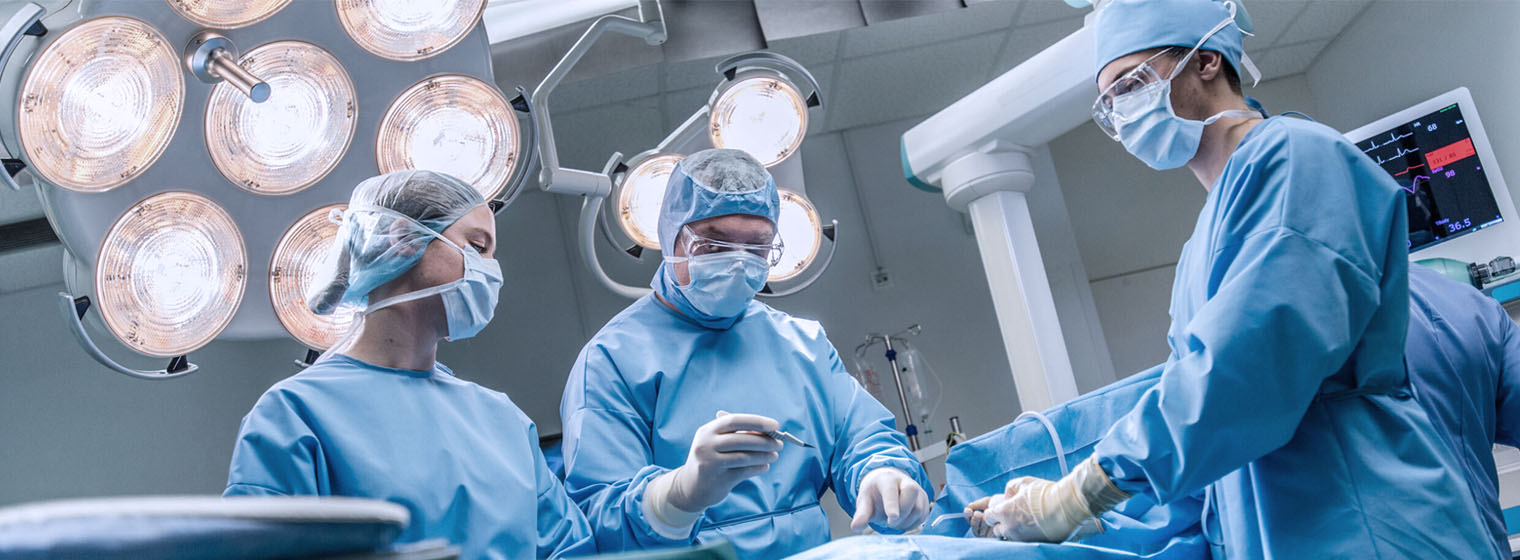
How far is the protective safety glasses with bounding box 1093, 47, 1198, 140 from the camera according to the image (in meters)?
1.51

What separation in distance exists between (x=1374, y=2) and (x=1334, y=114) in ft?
1.98

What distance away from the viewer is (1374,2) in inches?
158

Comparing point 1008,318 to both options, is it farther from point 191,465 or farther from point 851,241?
point 191,465

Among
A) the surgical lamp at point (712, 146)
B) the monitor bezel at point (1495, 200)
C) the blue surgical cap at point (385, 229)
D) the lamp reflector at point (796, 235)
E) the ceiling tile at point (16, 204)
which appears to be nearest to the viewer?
the blue surgical cap at point (385, 229)

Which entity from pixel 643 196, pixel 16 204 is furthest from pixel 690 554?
pixel 16 204

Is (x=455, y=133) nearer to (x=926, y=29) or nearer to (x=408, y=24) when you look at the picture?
(x=408, y=24)

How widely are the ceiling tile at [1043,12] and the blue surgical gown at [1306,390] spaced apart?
100 inches

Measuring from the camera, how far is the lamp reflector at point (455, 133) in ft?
6.05

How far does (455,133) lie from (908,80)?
265cm

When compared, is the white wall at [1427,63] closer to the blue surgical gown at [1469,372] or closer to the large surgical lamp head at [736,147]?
the blue surgical gown at [1469,372]

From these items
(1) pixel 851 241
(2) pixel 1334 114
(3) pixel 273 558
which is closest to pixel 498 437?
(3) pixel 273 558

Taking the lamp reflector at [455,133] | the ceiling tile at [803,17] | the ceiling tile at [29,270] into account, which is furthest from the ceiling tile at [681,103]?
the ceiling tile at [29,270]

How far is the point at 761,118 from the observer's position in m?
2.25

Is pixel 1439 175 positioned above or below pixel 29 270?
below
